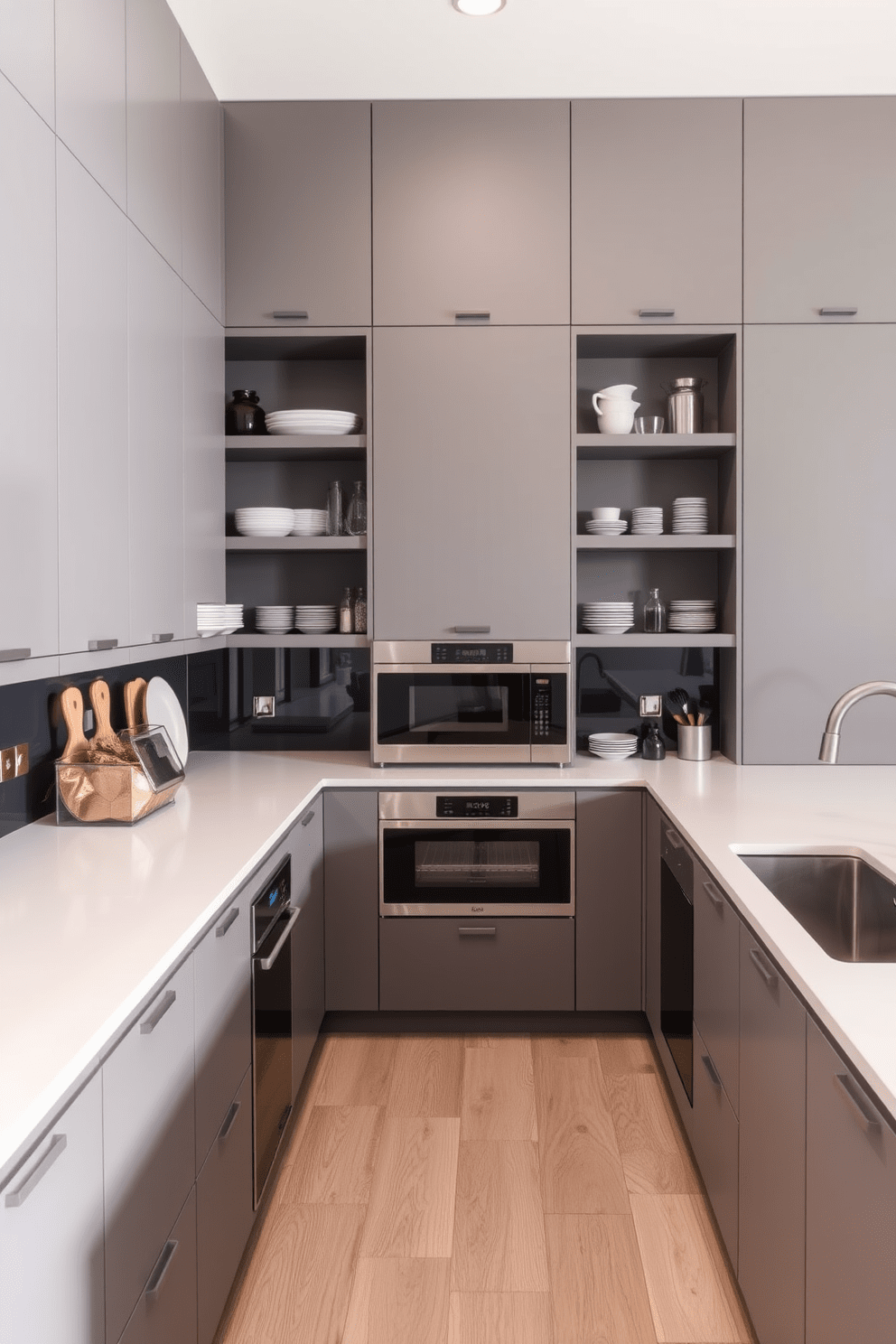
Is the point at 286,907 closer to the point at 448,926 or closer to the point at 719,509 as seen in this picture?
the point at 448,926

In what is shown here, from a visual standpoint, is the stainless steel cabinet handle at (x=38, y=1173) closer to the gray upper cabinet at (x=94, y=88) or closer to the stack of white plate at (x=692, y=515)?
the gray upper cabinet at (x=94, y=88)

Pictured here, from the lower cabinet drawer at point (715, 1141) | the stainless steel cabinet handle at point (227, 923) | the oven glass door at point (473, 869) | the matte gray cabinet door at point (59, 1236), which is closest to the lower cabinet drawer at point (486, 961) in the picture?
the oven glass door at point (473, 869)

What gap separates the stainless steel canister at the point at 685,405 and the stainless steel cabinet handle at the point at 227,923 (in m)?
2.18

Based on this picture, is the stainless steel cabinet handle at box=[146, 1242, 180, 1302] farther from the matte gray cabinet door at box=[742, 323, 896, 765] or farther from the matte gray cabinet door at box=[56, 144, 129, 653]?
the matte gray cabinet door at box=[742, 323, 896, 765]

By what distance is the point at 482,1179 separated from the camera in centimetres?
231

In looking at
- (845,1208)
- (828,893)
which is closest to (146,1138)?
(845,1208)

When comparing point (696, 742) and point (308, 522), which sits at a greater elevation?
point (308, 522)

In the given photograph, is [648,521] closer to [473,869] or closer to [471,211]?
[471,211]

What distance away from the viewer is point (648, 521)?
3.27m

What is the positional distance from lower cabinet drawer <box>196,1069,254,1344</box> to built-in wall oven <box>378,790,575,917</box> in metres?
1.04

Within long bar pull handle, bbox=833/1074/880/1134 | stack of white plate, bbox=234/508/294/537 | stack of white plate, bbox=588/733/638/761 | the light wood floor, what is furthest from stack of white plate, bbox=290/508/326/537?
long bar pull handle, bbox=833/1074/880/1134

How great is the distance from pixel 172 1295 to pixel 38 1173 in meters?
0.62

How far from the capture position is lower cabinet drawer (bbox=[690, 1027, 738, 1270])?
1879 mm

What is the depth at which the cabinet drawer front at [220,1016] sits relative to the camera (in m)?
1.64
